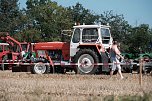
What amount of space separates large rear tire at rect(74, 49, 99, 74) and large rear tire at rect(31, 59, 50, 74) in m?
1.98

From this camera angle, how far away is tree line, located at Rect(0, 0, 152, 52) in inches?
2719

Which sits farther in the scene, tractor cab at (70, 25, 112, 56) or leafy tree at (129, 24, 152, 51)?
leafy tree at (129, 24, 152, 51)

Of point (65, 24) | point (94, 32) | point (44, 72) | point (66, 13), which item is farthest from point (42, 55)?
point (66, 13)

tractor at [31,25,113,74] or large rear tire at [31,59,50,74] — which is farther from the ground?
tractor at [31,25,113,74]

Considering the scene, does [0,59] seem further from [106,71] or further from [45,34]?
[45,34]

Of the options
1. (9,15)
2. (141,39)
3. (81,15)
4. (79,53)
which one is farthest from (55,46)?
(81,15)

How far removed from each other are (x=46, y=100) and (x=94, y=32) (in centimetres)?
1262

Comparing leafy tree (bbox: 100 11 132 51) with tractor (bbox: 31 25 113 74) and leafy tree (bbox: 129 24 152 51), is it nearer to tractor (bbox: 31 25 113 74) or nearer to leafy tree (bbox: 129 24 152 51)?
leafy tree (bbox: 129 24 152 51)

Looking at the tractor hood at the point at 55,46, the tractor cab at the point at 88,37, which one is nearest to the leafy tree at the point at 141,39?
the tractor hood at the point at 55,46

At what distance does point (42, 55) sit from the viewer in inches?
911

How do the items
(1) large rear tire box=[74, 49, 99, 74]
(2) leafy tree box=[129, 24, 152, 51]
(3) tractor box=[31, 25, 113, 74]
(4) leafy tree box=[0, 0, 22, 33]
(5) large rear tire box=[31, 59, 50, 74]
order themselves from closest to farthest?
Result: (1) large rear tire box=[74, 49, 99, 74] < (3) tractor box=[31, 25, 113, 74] < (5) large rear tire box=[31, 59, 50, 74] < (2) leafy tree box=[129, 24, 152, 51] < (4) leafy tree box=[0, 0, 22, 33]

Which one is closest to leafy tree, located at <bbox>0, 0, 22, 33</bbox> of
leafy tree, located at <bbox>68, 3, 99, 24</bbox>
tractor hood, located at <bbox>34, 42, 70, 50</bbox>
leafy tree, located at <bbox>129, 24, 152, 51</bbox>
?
leafy tree, located at <bbox>68, 3, 99, 24</bbox>

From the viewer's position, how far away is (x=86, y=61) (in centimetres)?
2077

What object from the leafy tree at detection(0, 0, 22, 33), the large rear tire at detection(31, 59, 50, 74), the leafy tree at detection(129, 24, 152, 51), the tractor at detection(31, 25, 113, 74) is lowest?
the large rear tire at detection(31, 59, 50, 74)
